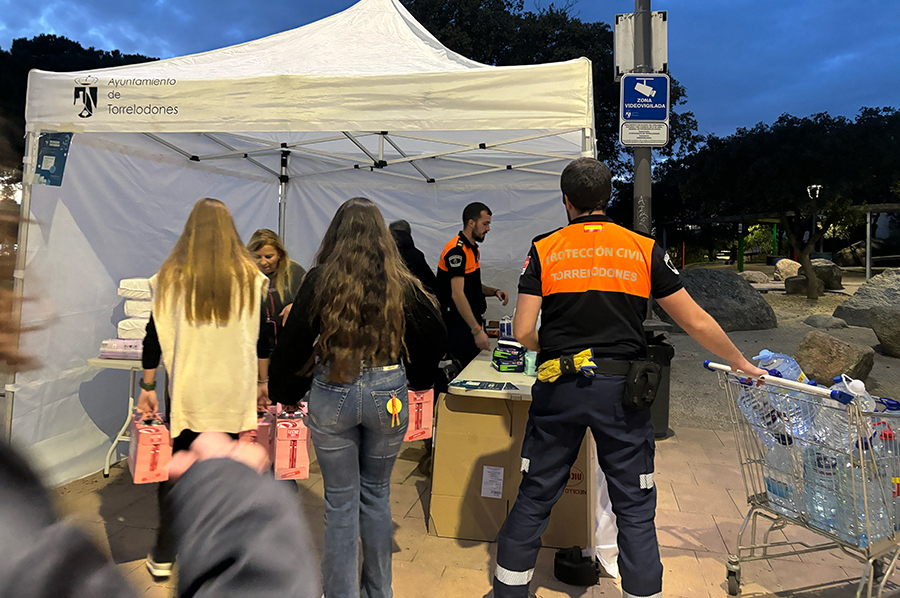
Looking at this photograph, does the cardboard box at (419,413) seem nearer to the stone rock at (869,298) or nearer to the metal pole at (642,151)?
the metal pole at (642,151)

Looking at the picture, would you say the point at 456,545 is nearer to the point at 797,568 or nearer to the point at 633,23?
the point at 797,568

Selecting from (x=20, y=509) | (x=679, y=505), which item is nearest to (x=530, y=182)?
(x=679, y=505)

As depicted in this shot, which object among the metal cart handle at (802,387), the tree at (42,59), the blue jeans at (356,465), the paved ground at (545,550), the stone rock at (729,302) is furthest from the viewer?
the tree at (42,59)

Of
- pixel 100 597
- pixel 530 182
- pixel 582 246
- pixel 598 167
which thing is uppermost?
pixel 530 182

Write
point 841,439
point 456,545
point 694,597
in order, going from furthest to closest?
point 456,545 → point 694,597 → point 841,439

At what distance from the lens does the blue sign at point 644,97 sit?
165 inches

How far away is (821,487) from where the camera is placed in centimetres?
241

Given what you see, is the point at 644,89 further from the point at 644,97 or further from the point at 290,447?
the point at 290,447

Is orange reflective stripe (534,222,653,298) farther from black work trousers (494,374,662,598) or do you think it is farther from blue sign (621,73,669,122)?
blue sign (621,73,669,122)

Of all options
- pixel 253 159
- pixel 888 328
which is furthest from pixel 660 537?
pixel 888 328

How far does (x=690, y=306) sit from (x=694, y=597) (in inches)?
58.9

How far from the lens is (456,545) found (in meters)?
3.32

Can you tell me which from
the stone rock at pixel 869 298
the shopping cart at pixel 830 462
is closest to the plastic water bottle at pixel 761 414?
the shopping cart at pixel 830 462

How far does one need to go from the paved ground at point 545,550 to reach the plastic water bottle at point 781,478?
0.58 meters
